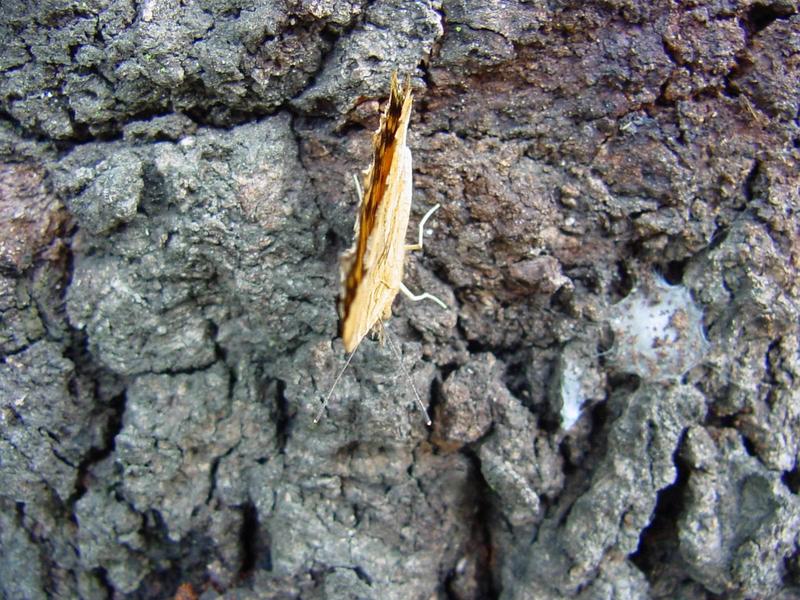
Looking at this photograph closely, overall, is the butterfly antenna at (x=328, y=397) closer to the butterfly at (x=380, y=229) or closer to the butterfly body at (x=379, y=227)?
the butterfly at (x=380, y=229)

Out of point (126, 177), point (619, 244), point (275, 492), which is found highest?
point (126, 177)

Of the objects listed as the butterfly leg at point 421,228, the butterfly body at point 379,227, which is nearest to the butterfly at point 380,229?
the butterfly body at point 379,227

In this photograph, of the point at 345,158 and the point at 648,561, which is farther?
the point at 648,561

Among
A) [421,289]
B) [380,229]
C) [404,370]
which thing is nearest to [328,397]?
[404,370]

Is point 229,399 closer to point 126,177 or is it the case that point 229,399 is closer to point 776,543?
point 126,177

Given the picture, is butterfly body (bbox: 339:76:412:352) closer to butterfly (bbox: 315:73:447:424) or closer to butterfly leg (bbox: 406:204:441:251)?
butterfly (bbox: 315:73:447:424)

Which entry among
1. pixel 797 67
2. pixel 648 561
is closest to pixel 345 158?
pixel 797 67

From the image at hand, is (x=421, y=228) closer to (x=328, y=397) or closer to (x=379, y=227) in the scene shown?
(x=379, y=227)
